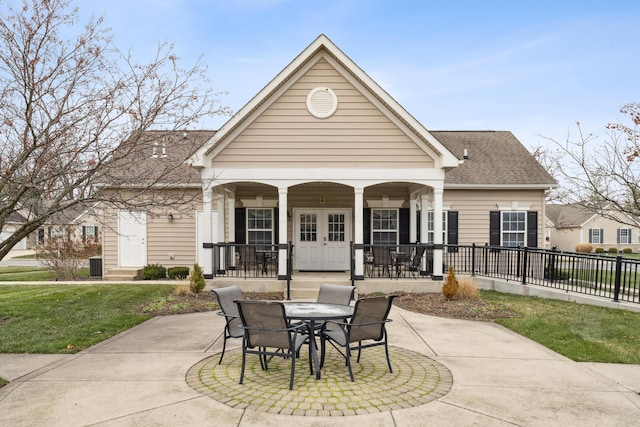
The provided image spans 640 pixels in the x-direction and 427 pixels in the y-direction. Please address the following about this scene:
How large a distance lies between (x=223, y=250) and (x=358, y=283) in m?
4.04

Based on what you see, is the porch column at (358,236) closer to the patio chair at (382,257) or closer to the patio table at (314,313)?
the patio chair at (382,257)

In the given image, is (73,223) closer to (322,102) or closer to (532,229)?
(322,102)

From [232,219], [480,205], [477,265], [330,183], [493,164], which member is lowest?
[477,265]

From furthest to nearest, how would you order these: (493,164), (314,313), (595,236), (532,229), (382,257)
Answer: (595,236)
(493,164)
(532,229)
(382,257)
(314,313)

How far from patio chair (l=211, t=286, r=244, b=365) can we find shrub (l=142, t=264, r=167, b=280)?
31.6ft

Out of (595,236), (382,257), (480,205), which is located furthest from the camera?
(595,236)

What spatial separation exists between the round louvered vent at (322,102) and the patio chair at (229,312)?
22.3ft

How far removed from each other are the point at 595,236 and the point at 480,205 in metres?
33.9

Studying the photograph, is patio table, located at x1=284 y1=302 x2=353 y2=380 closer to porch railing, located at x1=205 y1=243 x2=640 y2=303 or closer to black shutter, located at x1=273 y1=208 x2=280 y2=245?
porch railing, located at x1=205 y1=243 x2=640 y2=303

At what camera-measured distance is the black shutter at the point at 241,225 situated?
14.5 metres

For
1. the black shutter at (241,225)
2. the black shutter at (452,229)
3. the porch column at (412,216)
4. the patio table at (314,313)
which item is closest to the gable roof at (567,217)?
the black shutter at (452,229)

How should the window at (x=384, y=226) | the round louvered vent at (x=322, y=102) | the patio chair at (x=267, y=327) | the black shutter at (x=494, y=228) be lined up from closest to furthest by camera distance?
the patio chair at (x=267, y=327) < the round louvered vent at (x=322, y=102) < the window at (x=384, y=226) < the black shutter at (x=494, y=228)

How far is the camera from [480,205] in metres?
15.9

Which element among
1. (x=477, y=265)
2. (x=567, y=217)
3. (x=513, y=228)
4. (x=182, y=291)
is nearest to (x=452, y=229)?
(x=477, y=265)
